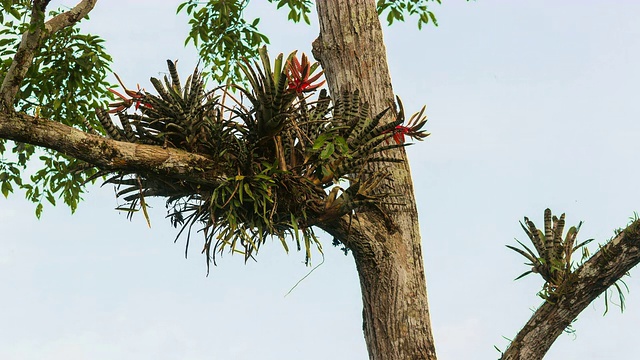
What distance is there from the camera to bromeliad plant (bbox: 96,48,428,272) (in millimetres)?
5566

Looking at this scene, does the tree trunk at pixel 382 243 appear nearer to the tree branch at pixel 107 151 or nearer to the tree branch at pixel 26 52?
the tree branch at pixel 107 151

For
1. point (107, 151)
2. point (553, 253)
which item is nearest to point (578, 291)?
point (553, 253)

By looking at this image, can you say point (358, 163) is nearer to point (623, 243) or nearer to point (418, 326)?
point (418, 326)

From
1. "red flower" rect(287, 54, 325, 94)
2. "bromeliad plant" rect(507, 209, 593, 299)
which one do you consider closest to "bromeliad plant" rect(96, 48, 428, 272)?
"red flower" rect(287, 54, 325, 94)

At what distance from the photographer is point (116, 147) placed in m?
5.36

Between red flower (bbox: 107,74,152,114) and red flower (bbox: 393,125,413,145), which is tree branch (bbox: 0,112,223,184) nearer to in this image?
red flower (bbox: 107,74,152,114)

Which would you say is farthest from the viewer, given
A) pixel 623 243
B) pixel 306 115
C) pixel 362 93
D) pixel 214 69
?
pixel 214 69

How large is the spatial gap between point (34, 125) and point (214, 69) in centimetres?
504

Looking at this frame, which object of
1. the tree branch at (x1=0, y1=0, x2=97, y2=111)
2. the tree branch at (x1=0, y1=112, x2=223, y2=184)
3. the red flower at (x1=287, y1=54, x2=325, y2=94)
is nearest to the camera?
the tree branch at (x1=0, y1=112, x2=223, y2=184)

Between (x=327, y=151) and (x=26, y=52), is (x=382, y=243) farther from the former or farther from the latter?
(x=26, y=52)

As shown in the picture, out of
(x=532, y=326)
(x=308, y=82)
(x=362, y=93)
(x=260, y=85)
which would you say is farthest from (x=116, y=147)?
(x=532, y=326)

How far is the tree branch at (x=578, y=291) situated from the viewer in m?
6.29

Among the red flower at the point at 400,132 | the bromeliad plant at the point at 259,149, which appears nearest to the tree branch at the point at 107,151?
the bromeliad plant at the point at 259,149

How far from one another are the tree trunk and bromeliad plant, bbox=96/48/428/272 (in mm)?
506
